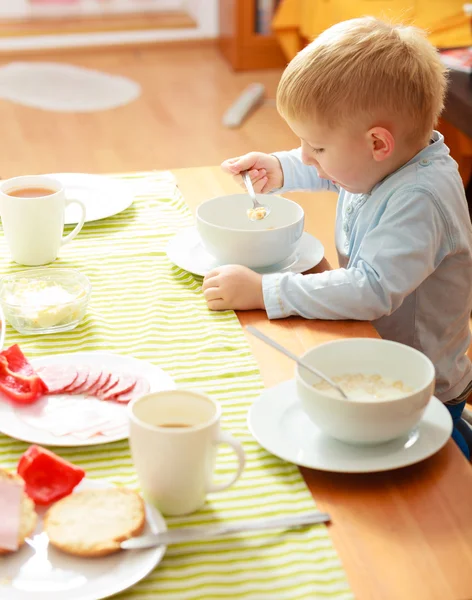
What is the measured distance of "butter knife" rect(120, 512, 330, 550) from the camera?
2.30 ft

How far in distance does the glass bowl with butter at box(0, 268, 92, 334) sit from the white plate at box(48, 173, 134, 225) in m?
0.24

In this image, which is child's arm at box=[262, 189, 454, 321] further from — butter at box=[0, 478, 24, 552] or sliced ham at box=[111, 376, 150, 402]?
butter at box=[0, 478, 24, 552]

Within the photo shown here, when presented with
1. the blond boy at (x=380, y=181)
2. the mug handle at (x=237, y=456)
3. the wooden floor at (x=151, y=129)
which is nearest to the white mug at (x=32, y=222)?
the blond boy at (x=380, y=181)

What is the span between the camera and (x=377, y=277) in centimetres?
111

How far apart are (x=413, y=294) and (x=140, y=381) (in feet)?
1.63

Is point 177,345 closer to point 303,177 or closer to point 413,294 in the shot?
point 413,294

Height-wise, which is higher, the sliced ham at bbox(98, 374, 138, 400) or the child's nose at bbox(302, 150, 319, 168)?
the child's nose at bbox(302, 150, 319, 168)

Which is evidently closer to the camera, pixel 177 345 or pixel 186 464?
pixel 186 464

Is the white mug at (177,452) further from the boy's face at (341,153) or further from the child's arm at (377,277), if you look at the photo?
the boy's face at (341,153)

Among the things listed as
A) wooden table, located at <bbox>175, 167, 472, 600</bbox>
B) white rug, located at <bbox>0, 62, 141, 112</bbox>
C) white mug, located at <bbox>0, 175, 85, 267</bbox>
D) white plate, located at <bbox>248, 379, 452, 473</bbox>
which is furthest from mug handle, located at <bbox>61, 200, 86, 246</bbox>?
white rug, located at <bbox>0, 62, 141, 112</bbox>

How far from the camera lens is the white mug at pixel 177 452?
72 centimetres

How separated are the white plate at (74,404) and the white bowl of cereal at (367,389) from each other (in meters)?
0.18

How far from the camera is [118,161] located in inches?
141

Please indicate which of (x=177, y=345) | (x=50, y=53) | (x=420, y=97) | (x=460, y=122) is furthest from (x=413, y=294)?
(x=50, y=53)
